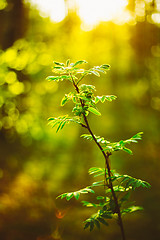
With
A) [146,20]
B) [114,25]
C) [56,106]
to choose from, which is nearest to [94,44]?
[114,25]

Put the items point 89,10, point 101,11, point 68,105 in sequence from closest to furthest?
1. point 89,10
2. point 68,105
3. point 101,11

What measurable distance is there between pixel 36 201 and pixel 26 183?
3.28 feet

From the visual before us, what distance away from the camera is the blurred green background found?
6422 millimetres

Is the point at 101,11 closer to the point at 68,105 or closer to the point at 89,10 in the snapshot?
the point at 89,10

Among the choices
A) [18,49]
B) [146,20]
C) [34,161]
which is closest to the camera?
[18,49]

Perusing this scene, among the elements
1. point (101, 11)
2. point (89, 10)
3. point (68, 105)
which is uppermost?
point (101, 11)

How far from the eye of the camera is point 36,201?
201 inches

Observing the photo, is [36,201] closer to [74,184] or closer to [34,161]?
[74,184]

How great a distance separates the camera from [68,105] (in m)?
8.38

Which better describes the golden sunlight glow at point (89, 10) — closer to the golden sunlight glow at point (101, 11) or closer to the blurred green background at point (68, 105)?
the golden sunlight glow at point (101, 11)

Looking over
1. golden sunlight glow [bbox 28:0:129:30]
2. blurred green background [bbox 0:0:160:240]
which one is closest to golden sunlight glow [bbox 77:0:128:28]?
golden sunlight glow [bbox 28:0:129:30]

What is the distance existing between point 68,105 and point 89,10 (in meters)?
3.53

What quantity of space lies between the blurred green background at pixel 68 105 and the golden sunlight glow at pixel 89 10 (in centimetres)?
15

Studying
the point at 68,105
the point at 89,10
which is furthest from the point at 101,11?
the point at 68,105
